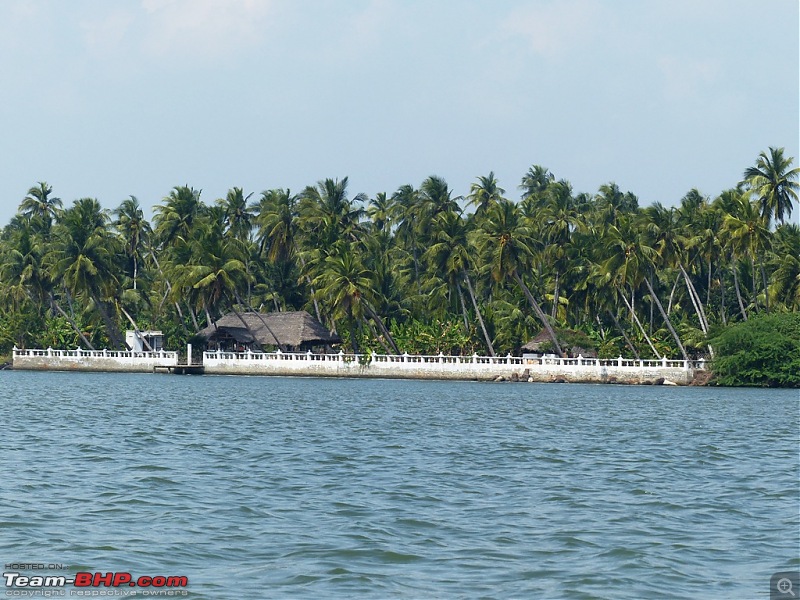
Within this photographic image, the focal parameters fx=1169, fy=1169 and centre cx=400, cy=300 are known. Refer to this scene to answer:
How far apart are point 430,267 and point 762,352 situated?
2629cm

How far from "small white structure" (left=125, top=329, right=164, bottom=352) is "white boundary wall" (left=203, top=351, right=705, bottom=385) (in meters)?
6.85

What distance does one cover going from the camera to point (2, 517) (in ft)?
60.0

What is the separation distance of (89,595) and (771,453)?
2121 centimetres

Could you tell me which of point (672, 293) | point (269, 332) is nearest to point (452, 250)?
point (672, 293)

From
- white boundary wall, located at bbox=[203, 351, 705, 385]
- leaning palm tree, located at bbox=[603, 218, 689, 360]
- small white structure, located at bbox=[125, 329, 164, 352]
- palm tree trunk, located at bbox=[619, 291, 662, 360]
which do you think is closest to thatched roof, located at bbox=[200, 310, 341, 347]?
white boundary wall, located at bbox=[203, 351, 705, 385]

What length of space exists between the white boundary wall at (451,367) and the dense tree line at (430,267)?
2390mm

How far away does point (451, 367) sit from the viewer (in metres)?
78.4

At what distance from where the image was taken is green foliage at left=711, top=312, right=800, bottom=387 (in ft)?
219

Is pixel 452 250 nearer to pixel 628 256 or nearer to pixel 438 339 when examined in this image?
pixel 438 339

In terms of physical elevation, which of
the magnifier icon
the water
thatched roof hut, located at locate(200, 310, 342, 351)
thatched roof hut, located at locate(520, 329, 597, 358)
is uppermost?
thatched roof hut, located at locate(200, 310, 342, 351)

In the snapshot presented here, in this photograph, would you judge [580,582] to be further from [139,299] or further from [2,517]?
[139,299]

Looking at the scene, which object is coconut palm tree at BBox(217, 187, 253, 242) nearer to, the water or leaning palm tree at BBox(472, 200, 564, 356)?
leaning palm tree at BBox(472, 200, 564, 356)

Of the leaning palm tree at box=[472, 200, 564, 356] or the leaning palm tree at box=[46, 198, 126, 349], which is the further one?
the leaning palm tree at box=[46, 198, 126, 349]

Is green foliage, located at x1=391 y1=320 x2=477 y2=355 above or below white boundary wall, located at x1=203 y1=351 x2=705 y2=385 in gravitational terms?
above
